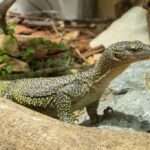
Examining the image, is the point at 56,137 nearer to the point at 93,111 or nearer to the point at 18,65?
the point at 93,111

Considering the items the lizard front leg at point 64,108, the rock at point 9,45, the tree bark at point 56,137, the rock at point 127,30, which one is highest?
the tree bark at point 56,137

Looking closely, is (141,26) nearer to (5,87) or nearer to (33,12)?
(33,12)

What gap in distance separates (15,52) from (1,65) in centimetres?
33

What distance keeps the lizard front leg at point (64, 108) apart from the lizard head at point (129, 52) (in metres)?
0.45

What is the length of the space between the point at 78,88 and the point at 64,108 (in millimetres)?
184

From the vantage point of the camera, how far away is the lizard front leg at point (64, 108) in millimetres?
3975

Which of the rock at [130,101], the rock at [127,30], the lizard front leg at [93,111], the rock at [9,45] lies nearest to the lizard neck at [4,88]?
Result: the lizard front leg at [93,111]

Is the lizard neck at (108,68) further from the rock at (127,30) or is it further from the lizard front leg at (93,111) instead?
the rock at (127,30)

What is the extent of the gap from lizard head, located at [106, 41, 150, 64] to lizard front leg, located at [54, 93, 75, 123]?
0.45 metres

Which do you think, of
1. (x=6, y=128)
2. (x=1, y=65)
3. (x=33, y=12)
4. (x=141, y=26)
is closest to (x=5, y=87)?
(x=6, y=128)

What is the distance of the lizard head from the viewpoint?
12.5 feet

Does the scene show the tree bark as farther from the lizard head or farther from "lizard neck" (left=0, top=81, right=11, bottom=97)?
"lizard neck" (left=0, top=81, right=11, bottom=97)

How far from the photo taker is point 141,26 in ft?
22.5

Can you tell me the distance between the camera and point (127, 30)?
6.96 m
